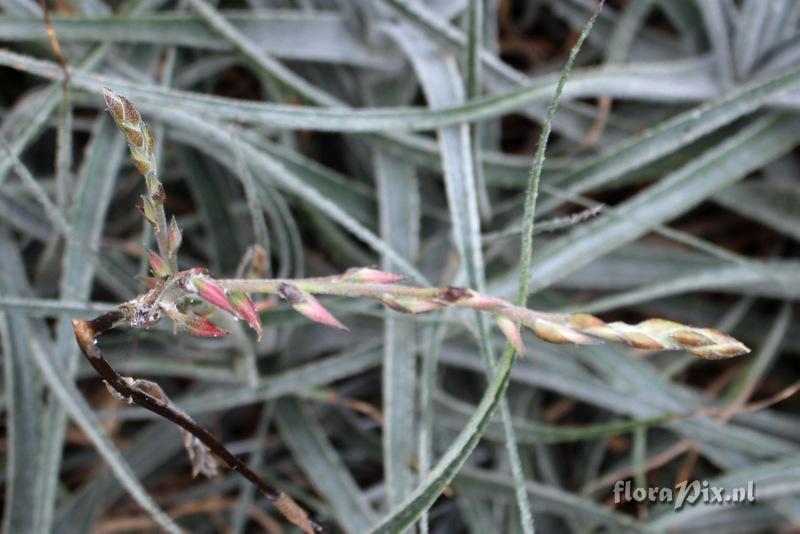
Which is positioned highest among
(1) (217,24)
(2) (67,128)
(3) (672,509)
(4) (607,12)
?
(4) (607,12)

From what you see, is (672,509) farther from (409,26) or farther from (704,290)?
(409,26)

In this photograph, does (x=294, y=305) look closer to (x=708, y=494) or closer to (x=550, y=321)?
(x=550, y=321)

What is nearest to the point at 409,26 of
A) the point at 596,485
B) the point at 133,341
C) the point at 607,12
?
the point at 607,12

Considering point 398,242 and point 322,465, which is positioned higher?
point 398,242

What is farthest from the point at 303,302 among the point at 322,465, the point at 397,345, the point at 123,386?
the point at 322,465

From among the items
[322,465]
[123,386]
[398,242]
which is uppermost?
[398,242]

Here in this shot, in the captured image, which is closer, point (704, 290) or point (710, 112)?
point (710, 112)

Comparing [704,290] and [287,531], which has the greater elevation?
[704,290]
